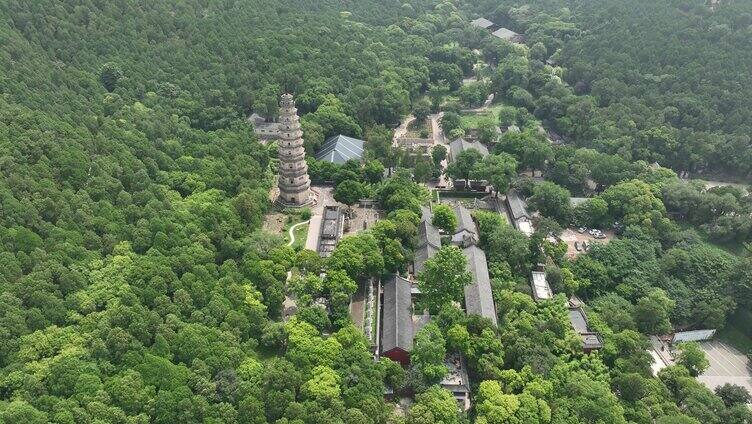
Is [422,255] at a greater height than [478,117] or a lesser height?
lesser

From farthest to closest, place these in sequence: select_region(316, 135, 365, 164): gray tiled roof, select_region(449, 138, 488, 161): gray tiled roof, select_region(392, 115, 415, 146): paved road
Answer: select_region(392, 115, 415, 146): paved road < select_region(449, 138, 488, 161): gray tiled roof < select_region(316, 135, 365, 164): gray tiled roof

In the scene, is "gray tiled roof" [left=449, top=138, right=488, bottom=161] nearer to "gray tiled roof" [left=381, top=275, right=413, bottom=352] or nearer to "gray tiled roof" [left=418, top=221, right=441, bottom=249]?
"gray tiled roof" [left=418, top=221, right=441, bottom=249]

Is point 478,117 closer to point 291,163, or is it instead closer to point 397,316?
point 291,163

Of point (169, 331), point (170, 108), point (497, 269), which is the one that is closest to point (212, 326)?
point (169, 331)

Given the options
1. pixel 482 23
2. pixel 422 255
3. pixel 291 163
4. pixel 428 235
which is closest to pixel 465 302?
pixel 422 255

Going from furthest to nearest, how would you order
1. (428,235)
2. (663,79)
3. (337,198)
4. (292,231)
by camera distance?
(663,79)
(337,198)
(292,231)
(428,235)

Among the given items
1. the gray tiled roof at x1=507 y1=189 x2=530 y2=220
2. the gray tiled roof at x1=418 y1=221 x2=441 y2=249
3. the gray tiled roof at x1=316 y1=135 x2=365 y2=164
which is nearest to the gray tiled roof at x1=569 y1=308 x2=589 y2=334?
the gray tiled roof at x1=418 y1=221 x2=441 y2=249
